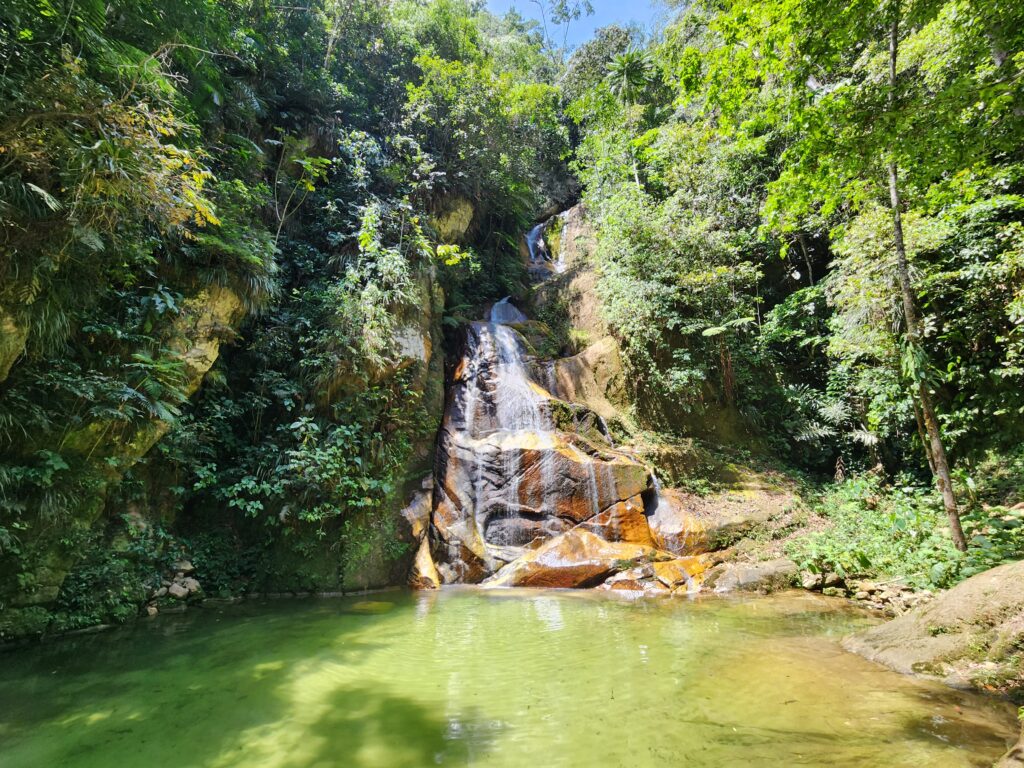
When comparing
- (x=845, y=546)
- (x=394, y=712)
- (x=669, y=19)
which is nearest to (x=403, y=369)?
→ (x=394, y=712)

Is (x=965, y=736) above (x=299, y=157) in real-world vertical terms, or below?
below

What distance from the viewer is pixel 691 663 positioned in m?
4.18

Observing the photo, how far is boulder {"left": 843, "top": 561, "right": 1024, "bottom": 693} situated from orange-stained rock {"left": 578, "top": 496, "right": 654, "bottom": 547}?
4.74 meters

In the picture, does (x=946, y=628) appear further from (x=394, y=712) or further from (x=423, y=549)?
(x=423, y=549)

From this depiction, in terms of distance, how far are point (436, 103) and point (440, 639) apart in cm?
1470

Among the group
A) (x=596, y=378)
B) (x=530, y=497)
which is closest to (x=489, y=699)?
(x=530, y=497)

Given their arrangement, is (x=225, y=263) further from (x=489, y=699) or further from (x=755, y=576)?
(x=755, y=576)

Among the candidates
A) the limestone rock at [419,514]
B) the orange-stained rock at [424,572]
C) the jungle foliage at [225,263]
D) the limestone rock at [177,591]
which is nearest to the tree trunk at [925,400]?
the orange-stained rock at [424,572]

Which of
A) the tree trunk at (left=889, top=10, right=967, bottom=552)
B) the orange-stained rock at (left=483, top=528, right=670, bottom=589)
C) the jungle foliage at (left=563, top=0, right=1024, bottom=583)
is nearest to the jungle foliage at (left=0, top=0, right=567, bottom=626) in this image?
the orange-stained rock at (left=483, top=528, right=670, bottom=589)

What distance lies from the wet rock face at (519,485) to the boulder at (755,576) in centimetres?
165

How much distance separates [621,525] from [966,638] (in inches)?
225

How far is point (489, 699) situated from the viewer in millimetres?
3660

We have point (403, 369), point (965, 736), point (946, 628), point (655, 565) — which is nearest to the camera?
point (965, 736)

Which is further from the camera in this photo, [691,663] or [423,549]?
[423,549]
